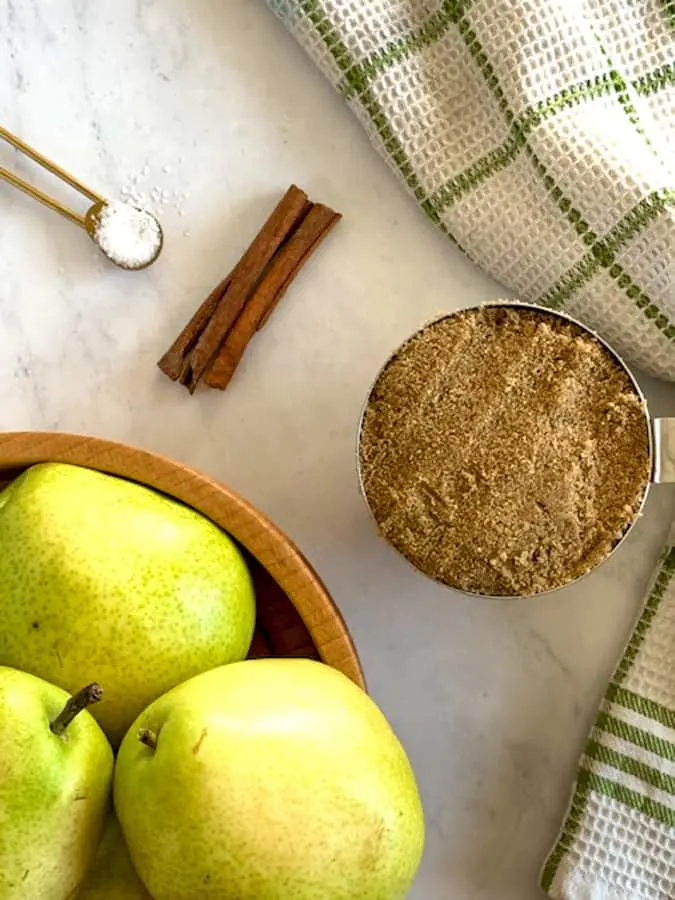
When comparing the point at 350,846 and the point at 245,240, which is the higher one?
the point at 245,240

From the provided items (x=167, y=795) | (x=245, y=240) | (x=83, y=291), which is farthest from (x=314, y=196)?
(x=167, y=795)

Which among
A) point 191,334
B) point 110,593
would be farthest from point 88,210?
point 110,593

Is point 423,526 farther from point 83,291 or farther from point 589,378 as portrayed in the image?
point 83,291

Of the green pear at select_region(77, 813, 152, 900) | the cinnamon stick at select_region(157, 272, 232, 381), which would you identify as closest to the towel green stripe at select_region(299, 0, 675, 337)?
the cinnamon stick at select_region(157, 272, 232, 381)

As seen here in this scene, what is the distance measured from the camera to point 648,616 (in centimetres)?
82

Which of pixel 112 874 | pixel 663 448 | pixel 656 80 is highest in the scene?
pixel 656 80

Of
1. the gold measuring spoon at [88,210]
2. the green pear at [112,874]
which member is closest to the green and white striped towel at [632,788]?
the green pear at [112,874]

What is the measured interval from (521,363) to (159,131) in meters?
0.34

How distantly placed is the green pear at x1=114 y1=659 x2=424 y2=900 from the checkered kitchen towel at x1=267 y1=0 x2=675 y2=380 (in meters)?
0.36

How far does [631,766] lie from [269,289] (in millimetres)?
434

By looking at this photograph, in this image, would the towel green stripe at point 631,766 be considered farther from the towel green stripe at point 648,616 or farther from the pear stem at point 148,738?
the pear stem at point 148,738

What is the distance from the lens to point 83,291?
2.83 feet

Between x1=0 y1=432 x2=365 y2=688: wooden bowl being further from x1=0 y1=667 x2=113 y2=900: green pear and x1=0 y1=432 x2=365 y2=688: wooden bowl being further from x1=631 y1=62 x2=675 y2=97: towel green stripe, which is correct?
x1=631 y1=62 x2=675 y2=97: towel green stripe

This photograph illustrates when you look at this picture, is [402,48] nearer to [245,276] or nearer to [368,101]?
[368,101]
